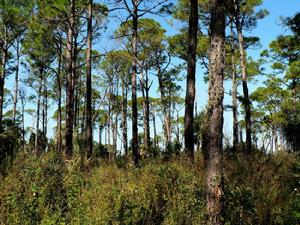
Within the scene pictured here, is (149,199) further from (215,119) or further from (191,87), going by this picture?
(191,87)

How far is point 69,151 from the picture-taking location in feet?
44.0

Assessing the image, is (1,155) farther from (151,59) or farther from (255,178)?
(151,59)

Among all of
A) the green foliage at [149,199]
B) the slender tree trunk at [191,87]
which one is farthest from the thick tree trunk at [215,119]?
the slender tree trunk at [191,87]

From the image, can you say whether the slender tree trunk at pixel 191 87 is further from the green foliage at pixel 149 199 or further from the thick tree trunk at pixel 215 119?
the thick tree trunk at pixel 215 119

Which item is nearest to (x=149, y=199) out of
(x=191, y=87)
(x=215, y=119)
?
(x=215, y=119)

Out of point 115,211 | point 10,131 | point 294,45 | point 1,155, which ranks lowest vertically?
point 115,211

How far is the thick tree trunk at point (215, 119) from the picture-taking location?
14.1 feet

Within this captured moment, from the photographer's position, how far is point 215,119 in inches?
178

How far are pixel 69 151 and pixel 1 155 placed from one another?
630 centimetres

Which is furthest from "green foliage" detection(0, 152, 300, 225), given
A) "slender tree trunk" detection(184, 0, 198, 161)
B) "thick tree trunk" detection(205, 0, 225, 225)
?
"slender tree trunk" detection(184, 0, 198, 161)

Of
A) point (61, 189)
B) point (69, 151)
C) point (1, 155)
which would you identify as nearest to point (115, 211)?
point (61, 189)

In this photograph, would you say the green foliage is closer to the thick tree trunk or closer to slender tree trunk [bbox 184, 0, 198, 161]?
the thick tree trunk

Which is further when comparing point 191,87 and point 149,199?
point 191,87

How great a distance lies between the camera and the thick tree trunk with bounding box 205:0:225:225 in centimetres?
431
